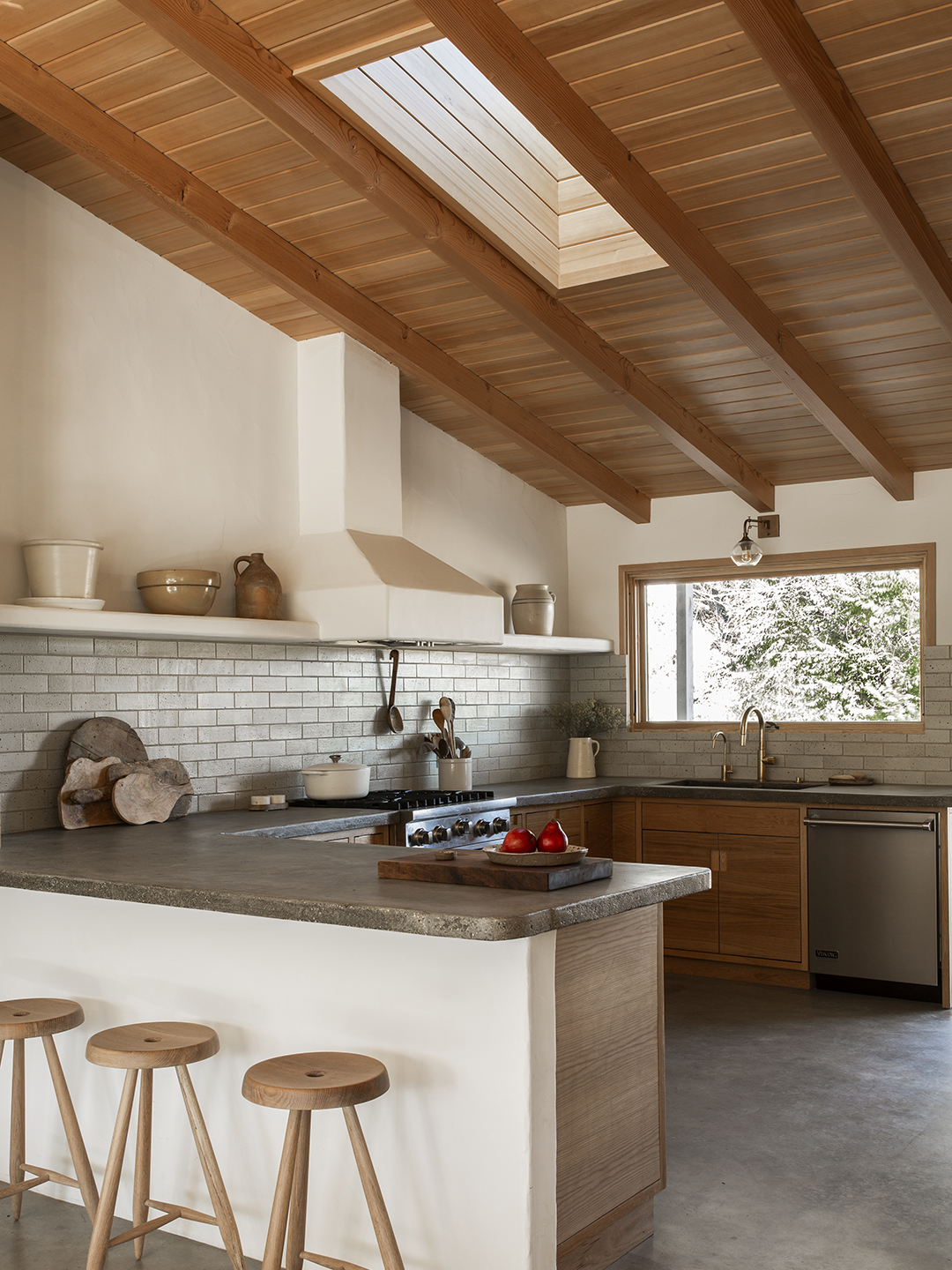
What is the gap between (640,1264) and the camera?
2945mm

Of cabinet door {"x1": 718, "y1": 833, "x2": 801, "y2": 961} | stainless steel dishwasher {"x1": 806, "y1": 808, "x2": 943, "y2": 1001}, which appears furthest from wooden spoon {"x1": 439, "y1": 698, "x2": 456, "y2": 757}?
stainless steel dishwasher {"x1": 806, "y1": 808, "x2": 943, "y2": 1001}

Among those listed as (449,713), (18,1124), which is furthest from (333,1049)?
(449,713)

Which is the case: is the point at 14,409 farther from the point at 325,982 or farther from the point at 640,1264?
the point at 640,1264

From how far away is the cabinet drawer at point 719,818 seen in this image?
228 inches

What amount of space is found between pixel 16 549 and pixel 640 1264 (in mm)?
3065

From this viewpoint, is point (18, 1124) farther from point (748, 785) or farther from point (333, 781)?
point (748, 785)

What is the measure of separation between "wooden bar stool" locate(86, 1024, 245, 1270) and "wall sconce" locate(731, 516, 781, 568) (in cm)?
410

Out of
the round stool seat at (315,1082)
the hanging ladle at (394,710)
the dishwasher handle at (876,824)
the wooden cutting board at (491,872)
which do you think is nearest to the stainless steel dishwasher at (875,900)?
the dishwasher handle at (876,824)

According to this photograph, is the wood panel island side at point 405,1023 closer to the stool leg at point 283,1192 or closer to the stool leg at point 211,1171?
the stool leg at point 211,1171

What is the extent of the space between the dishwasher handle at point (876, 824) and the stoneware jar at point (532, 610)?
5.96 feet

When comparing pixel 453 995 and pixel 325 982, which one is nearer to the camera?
pixel 453 995

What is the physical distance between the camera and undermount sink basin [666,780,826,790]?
597 cm

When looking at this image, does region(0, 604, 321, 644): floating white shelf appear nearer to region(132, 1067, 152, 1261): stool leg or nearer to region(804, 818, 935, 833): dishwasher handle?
region(132, 1067, 152, 1261): stool leg

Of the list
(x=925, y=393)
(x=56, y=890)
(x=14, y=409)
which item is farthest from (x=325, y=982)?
(x=925, y=393)
